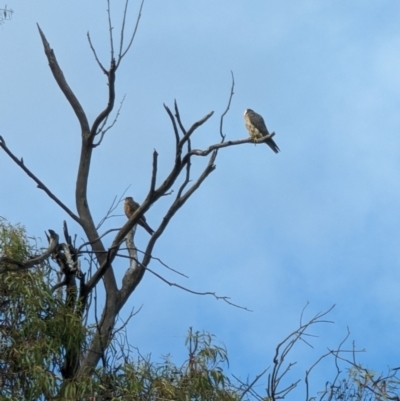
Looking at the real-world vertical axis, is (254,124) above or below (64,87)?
above

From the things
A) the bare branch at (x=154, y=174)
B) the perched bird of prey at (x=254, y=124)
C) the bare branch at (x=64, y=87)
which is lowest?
the bare branch at (x=154, y=174)

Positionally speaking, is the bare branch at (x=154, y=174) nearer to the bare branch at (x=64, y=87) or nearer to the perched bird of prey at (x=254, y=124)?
the bare branch at (x=64, y=87)

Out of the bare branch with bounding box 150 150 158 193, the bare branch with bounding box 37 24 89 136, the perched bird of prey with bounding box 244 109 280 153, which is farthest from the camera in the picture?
the perched bird of prey with bounding box 244 109 280 153

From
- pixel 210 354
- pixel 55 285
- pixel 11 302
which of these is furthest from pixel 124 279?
pixel 210 354

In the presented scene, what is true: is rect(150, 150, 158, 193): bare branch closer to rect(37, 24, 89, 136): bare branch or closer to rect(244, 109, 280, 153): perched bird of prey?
rect(37, 24, 89, 136): bare branch

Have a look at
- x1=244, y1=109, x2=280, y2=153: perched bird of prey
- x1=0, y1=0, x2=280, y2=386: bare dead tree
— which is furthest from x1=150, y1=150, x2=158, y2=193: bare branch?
x1=244, y1=109, x2=280, y2=153: perched bird of prey

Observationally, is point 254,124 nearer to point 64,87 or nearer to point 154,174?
point 64,87

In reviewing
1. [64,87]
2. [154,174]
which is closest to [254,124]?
[64,87]

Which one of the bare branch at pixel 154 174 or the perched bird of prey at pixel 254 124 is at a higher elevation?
the perched bird of prey at pixel 254 124

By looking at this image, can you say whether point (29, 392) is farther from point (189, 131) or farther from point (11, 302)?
point (189, 131)

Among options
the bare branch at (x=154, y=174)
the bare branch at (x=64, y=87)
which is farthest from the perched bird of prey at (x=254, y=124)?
the bare branch at (x=154, y=174)

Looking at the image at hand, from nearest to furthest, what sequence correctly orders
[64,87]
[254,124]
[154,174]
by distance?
[154,174]
[64,87]
[254,124]

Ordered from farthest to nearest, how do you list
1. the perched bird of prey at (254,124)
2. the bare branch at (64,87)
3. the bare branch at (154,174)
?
1. the perched bird of prey at (254,124)
2. the bare branch at (64,87)
3. the bare branch at (154,174)

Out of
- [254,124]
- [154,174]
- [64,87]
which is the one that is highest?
[254,124]
